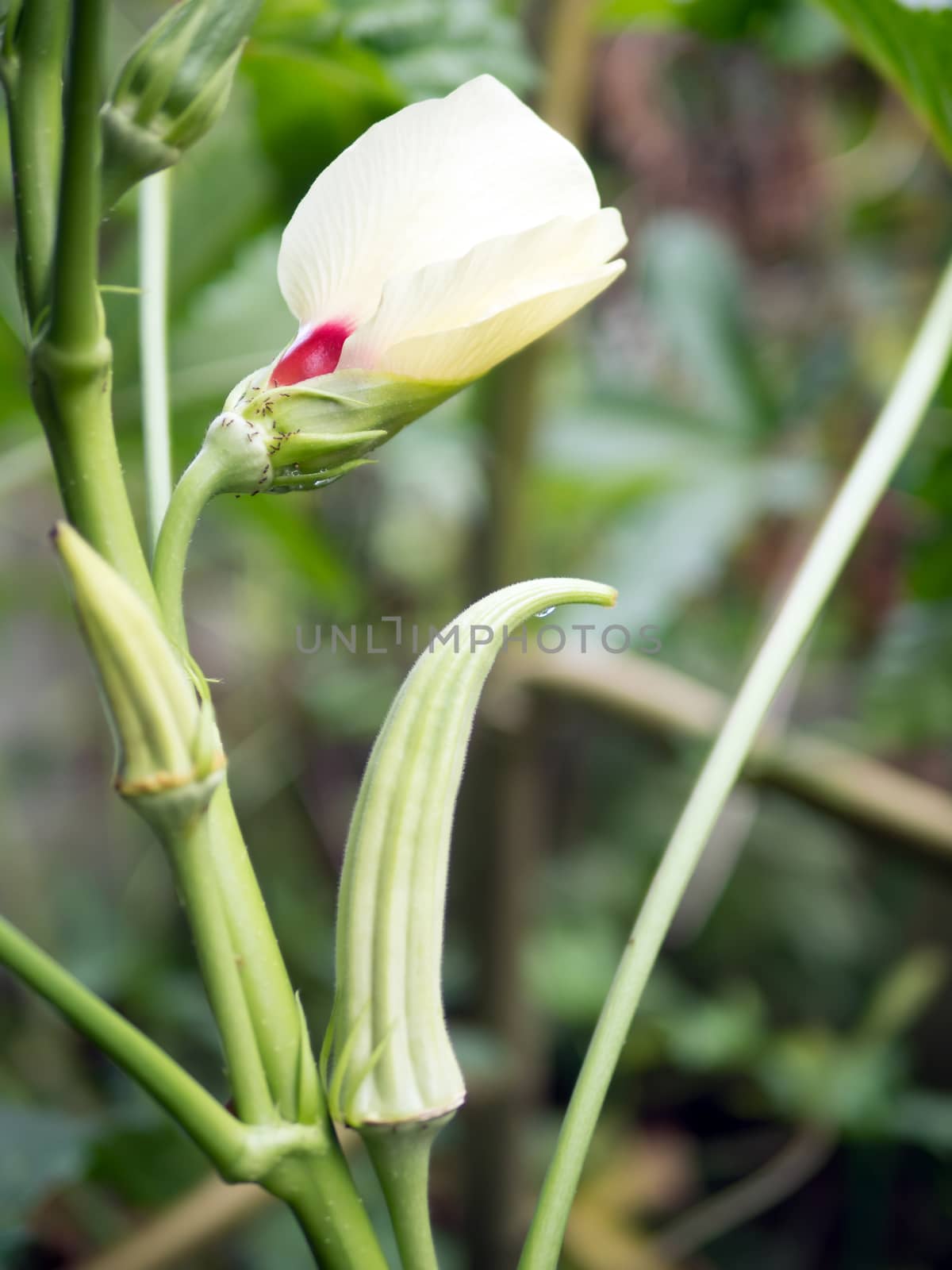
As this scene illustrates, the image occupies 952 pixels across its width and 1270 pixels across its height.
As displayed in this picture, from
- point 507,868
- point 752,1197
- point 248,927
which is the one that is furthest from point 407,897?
point 752,1197

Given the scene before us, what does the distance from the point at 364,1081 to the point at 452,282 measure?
0.17 m

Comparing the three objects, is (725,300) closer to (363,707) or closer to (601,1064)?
(363,707)

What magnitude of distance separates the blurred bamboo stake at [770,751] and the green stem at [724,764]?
0.84 feet

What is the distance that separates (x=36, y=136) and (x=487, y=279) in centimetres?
9

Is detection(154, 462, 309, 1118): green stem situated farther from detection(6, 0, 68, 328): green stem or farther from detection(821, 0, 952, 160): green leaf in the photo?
detection(821, 0, 952, 160): green leaf

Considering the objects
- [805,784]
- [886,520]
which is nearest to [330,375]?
[805,784]

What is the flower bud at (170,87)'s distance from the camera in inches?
8.2

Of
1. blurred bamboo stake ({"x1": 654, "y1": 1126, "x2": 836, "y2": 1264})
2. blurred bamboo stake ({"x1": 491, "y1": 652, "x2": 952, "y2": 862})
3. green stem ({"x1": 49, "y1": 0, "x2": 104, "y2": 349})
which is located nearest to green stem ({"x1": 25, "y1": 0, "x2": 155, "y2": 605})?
green stem ({"x1": 49, "y1": 0, "x2": 104, "y2": 349})

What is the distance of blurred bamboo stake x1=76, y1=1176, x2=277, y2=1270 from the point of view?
0.62 meters

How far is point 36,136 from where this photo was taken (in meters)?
0.21

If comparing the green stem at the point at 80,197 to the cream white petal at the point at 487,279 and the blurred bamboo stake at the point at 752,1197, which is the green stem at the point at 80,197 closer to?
the cream white petal at the point at 487,279

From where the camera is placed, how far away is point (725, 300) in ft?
3.06

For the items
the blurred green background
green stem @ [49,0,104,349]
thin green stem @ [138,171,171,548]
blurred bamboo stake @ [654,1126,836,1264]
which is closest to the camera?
green stem @ [49,0,104,349]

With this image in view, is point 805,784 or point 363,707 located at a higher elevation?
point 805,784
